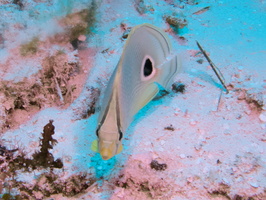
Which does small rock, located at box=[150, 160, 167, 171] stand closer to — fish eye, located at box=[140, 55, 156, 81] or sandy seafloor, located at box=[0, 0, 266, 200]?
sandy seafloor, located at box=[0, 0, 266, 200]

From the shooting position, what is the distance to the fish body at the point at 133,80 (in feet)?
6.84

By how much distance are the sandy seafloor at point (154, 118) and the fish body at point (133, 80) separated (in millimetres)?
568

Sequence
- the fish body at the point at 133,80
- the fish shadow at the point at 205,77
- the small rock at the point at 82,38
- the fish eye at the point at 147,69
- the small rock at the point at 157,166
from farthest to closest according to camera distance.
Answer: the small rock at the point at 82,38 → the fish shadow at the point at 205,77 → the small rock at the point at 157,166 → the fish eye at the point at 147,69 → the fish body at the point at 133,80

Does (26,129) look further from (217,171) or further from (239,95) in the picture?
(239,95)

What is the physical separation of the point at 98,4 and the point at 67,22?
4.16ft

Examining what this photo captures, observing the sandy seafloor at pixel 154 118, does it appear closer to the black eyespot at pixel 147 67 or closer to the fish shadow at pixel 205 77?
the fish shadow at pixel 205 77

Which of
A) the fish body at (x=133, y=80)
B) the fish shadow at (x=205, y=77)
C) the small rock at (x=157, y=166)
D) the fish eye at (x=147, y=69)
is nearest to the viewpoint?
the fish body at (x=133, y=80)

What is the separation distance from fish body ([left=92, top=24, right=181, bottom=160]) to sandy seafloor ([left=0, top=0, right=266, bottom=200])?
57cm

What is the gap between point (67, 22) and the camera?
5230 millimetres

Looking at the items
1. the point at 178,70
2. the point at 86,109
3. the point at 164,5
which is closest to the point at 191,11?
the point at 164,5

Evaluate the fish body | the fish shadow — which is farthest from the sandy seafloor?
the fish body

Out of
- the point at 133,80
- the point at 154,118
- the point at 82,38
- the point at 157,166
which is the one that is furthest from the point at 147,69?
the point at 82,38

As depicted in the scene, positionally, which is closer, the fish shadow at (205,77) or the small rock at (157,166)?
the small rock at (157,166)

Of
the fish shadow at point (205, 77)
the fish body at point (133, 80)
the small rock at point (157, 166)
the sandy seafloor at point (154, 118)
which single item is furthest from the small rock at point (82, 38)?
the small rock at point (157, 166)
